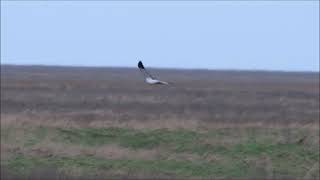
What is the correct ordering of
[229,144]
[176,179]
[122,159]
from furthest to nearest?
[229,144] → [122,159] → [176,179]

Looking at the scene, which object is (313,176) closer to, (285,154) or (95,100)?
(285,154)

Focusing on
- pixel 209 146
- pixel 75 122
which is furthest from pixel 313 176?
pixel 75 122

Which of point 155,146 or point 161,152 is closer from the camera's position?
point 161,152

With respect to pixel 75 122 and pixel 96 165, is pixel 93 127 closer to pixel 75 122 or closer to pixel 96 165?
pixel 75 122

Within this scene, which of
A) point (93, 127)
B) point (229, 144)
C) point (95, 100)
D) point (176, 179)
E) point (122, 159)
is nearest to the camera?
point (176, 179)

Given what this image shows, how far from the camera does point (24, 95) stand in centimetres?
5394

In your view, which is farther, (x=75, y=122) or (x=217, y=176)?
(x=75, y=122)

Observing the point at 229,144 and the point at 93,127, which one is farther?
the point at 93,127

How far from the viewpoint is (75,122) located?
109 ft

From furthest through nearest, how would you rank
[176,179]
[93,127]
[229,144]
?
1. [93,127]
2. [229,144]
3. [176,179]

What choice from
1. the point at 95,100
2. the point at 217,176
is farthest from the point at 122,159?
the point at 95,100

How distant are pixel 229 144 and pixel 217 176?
392 cm

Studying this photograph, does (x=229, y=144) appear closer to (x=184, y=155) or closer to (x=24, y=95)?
(x=184, y=155)

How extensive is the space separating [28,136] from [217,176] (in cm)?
685
